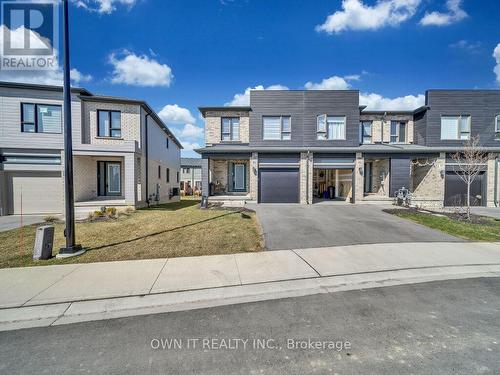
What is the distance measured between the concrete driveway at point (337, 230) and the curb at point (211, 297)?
212 cm

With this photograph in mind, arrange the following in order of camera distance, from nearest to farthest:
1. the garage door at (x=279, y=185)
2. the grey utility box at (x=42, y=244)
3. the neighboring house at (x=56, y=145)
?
the grey utility box at (x=42, y=244) < the neighboring house at (x=56, y=145) < the garage door at (x=279, y=185)

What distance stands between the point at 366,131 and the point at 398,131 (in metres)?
2.75

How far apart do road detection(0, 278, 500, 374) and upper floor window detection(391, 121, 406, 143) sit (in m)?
17.3

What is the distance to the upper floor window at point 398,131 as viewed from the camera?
712 inches

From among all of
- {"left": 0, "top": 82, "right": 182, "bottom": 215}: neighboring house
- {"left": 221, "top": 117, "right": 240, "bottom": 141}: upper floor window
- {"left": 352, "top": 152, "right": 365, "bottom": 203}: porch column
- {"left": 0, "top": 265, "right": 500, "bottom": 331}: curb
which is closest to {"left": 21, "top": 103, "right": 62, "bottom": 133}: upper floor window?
{"left": 0, "top": 82, "right": 182, "bottom": 215}: neighboring house

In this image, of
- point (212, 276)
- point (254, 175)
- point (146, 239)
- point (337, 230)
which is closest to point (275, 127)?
point (254, 175)

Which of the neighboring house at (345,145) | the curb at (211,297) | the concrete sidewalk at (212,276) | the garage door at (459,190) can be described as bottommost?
the curb at (211,297)

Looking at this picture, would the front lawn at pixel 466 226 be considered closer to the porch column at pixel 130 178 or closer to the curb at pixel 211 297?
the curb at pixel 211 297

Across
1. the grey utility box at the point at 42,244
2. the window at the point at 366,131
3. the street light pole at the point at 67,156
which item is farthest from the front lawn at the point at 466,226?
the grey utility box at the point at 42,244

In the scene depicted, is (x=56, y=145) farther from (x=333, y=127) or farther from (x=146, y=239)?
(x=333, y=127)

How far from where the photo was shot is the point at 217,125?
Answer: 55.8 feet

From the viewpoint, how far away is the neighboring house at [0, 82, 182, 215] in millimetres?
12766

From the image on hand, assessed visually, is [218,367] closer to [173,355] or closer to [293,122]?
[173,355]

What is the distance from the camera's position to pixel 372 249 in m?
6.45
